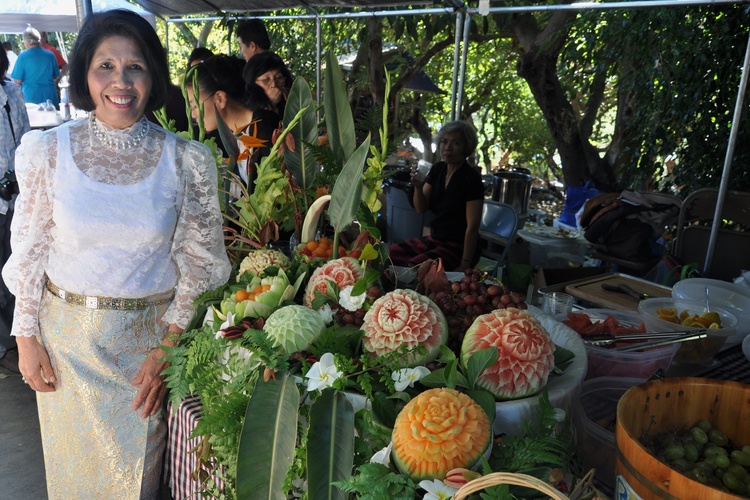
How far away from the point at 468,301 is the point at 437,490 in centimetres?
46

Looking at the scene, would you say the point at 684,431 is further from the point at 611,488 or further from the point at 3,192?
the point at 3,192

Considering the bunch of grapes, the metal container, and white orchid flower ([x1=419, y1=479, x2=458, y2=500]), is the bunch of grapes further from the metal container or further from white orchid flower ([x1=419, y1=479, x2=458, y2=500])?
the metal container

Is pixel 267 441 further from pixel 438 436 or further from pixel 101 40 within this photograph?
pixel 101 40

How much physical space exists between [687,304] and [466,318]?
997 mm

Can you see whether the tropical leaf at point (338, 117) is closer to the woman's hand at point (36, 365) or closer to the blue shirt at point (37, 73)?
the woman's hand at point (36, 365)

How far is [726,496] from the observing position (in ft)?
2.17

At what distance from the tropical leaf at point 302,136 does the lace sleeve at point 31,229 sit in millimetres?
666

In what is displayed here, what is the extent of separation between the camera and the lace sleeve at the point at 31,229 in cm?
132

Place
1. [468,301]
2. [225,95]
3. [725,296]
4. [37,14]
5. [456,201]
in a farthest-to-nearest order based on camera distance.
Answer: [37,14] → [456,201] → [225,95] → [725,296] → [468,301]

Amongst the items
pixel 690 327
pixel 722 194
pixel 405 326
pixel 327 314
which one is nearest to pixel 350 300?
pixel 327 314

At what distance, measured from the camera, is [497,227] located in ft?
12.5

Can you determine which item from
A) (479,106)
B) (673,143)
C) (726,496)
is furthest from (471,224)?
(479,106)

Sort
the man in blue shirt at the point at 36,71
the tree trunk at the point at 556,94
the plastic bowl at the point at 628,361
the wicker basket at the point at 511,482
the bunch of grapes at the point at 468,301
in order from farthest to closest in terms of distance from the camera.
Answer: the man in blue shirt at the point at 36,71 < the tree trunk at the point at 556,94 < the plastic bowl at the point at 628,361 < the bunch of grapes at the point at 468,301 < the wicker basket at the point at 511,482

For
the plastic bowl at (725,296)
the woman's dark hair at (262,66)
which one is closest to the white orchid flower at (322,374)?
the plastic bowl at (725,296)
